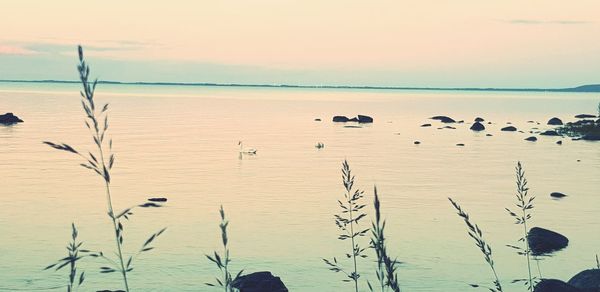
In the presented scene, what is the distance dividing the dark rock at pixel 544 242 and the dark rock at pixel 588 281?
5740 mm

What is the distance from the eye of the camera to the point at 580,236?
81.1ft

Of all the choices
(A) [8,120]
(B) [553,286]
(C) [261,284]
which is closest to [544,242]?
(B) [553,286]

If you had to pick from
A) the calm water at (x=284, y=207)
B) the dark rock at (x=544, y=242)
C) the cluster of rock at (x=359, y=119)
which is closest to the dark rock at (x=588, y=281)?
the calm water at (x=284, y=207)

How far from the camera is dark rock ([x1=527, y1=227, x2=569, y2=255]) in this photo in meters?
22.5

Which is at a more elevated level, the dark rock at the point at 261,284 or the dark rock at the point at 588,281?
the dark rock at the point at 588,281

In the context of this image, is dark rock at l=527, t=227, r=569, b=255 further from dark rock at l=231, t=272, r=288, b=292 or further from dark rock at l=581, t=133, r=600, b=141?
dark rock at l=581, t=133, r=600, b=141

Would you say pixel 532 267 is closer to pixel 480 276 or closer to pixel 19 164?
pixel 480 276

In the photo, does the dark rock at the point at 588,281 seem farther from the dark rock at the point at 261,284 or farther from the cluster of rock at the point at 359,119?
the cluster of rock at the point at 359,119

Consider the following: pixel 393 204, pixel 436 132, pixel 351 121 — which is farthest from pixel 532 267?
pixel 351 121

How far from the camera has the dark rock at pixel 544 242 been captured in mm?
22516

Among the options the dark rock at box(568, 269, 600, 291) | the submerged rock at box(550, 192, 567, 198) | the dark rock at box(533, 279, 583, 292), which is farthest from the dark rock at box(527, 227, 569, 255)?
the submerged rock at box(550, 192, 567, 198)

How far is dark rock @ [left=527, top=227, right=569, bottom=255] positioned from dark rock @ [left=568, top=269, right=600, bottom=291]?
5740 millimetres

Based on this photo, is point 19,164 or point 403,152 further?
Answer: point 403,152

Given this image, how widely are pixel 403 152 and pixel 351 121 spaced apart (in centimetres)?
5204
